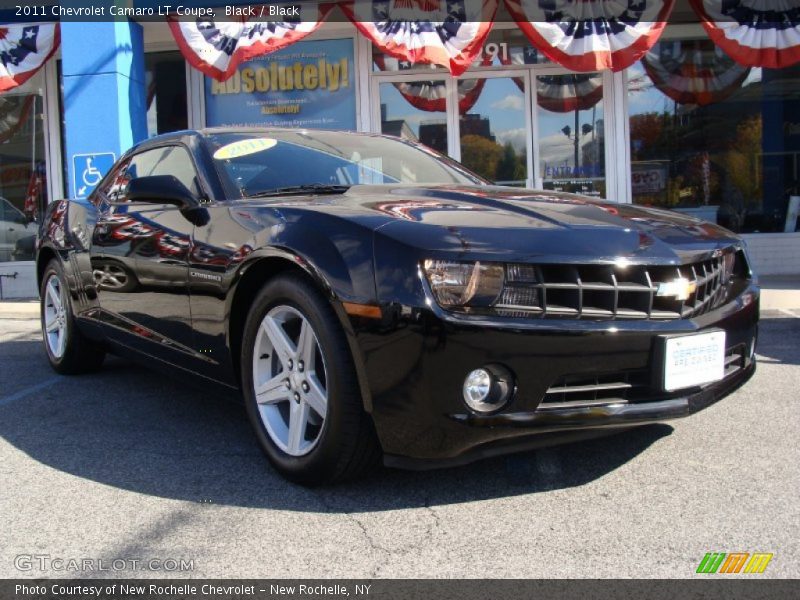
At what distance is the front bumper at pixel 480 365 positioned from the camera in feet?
7.93

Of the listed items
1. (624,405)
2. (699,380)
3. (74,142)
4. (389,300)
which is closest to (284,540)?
(389,300)

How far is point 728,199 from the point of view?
10.3 m

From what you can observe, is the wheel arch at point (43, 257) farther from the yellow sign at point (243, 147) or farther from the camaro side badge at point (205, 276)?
the camaro side badge at point (205, 276)

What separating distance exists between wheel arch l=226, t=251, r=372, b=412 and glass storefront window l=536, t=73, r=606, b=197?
24.9 feet

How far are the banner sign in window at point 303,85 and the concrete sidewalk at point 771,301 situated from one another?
3.76m

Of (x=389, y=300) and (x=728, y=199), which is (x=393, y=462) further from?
(x=728, y=199)

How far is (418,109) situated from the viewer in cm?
1018

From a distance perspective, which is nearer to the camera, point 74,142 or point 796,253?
point 74,142

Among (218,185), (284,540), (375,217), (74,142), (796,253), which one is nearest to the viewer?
(284,540)

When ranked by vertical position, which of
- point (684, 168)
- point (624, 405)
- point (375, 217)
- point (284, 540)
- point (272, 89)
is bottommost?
point (284, 540)

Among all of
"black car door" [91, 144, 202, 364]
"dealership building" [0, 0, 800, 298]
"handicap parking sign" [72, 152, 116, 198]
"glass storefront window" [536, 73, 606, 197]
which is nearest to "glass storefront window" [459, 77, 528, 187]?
"dealership building" [0, 0, 800, 298]

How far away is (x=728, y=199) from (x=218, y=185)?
8537 mm

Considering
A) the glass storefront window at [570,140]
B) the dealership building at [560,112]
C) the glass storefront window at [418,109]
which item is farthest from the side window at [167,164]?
the glass storefront window at [570,140]

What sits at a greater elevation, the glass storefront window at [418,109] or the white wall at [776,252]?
the glass storefront window at [418,109]
